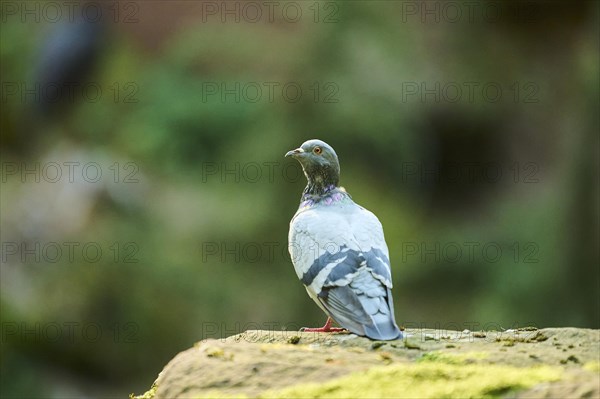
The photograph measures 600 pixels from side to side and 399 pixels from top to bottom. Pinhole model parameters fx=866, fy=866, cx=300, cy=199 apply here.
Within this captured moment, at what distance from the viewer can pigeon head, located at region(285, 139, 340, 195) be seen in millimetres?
5422

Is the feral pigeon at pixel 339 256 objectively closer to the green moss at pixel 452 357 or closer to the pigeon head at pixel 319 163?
the pigeon head at pixel 319 163

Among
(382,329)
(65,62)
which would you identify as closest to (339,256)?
(382,329)

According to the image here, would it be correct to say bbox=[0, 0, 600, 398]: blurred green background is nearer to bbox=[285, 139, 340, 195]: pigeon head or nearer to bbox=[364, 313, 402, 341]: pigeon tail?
bbox=[285, 139, 340, 195]: pigeon head

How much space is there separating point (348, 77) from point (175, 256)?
125 inches

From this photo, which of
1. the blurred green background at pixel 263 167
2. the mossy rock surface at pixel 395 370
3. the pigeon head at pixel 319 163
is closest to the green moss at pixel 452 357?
the mossy rock surface at pixel 395 370

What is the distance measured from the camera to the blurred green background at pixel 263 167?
10.7 m

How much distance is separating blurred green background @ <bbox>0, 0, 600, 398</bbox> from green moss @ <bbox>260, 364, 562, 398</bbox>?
6342 millimetres

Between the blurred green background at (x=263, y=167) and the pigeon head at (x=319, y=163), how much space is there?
Result: 4877 millimetres

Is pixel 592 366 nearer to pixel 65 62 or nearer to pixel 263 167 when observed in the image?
pixel 263 167

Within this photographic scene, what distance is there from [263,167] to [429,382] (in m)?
7.04

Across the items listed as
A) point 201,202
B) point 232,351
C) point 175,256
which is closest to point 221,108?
point 201,202

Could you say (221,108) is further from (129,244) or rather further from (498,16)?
(498,16)

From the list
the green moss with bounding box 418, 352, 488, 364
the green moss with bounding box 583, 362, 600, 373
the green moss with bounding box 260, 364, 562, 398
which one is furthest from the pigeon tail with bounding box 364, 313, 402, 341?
the green moss with bounding box 583, 362, 600, 373

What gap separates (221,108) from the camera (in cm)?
1205
